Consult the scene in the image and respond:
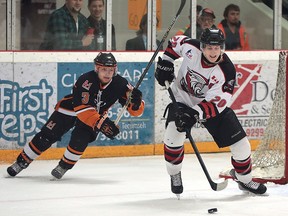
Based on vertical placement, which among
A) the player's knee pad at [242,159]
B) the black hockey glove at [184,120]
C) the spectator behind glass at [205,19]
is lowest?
the player's knee pad at [242,159]

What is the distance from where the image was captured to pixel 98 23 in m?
7.89

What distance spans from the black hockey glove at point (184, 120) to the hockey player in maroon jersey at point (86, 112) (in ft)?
2.48

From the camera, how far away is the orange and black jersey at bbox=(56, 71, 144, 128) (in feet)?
20.6

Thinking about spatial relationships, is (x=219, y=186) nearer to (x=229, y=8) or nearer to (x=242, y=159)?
(x=242, y=159)

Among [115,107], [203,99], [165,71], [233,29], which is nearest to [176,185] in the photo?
[203,99]

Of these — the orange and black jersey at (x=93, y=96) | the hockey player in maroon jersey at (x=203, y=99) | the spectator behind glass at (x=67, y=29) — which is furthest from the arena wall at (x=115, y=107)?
the hockey player in maroon jersey at (x=203, y=99)

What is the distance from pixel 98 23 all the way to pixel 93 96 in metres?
1.64

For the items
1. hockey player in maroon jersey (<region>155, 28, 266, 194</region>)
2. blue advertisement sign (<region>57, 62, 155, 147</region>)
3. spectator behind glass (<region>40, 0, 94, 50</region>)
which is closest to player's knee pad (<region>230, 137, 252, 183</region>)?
hockey player in maroon jersey (<region>155, 28, 266, 194</region>)

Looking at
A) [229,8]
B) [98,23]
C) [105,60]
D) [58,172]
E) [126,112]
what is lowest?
[58,172]

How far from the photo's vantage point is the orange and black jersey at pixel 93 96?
20.6 ft

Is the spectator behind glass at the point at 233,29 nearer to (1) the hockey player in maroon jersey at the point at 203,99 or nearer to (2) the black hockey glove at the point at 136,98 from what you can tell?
(2) the black hockey glove at the point at 136,98

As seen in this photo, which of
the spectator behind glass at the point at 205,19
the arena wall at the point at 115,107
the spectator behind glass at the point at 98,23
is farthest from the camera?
the spectator behind glass at the point at 205,19

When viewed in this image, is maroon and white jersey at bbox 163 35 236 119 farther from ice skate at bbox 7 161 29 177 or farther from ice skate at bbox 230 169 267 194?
ice skate at bbox 7 161 29 177

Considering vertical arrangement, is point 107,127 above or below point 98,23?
below
